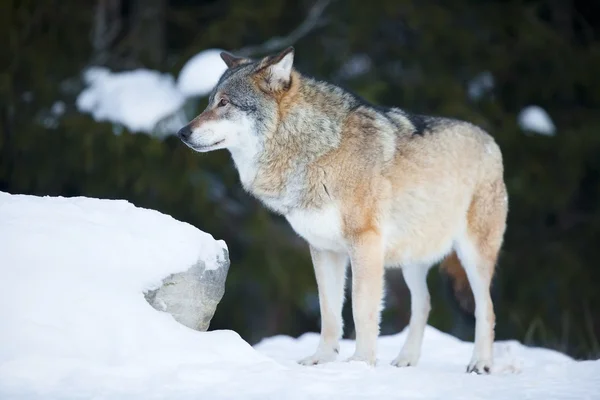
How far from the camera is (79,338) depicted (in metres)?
3.73

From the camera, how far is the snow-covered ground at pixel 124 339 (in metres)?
3.54

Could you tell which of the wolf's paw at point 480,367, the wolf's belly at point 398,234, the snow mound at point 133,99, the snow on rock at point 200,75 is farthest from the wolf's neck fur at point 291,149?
the snow mound at point 133,99

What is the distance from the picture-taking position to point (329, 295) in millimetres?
5285

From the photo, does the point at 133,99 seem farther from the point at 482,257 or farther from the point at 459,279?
the point at 482,257

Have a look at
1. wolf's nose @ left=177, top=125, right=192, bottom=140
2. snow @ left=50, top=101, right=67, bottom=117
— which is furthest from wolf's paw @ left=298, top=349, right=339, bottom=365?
snow @ left=50, top=101, right=67, bottom=117

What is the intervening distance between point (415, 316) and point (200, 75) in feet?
14.0

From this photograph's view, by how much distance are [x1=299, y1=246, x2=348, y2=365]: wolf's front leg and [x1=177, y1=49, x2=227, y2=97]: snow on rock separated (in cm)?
406

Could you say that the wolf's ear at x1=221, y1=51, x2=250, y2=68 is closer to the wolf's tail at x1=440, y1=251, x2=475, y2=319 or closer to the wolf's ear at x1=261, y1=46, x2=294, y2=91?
the wolf's ear at x1=261, y1=46, x2=294, y2=91

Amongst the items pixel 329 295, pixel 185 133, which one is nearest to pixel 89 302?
pixel 185 133

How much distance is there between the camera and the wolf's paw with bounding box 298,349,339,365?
5.12m

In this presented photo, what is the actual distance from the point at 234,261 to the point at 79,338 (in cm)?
646

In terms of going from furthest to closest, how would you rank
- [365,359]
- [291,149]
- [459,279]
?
1. [459,279]
2. [291,149]
3. [365,359]

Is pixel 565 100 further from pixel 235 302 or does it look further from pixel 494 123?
pixel 235 302

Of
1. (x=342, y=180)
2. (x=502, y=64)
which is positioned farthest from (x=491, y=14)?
(x=342, y=180)
